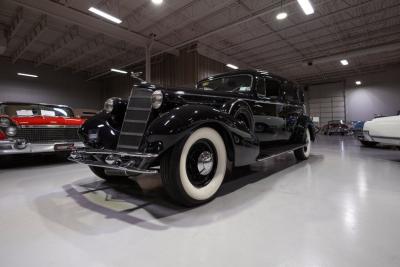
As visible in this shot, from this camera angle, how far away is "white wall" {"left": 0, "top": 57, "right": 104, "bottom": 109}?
14.2 meters

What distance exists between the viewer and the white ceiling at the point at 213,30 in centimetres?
814

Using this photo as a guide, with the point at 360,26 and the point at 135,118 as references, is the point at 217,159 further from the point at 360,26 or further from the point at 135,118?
the point at 360,26

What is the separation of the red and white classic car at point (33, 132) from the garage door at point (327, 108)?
68.4ft

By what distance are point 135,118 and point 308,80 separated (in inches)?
842

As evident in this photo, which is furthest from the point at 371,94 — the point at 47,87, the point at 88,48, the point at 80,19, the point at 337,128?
the point at 47,87

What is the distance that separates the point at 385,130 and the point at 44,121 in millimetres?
5997

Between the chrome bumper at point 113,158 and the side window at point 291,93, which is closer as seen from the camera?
the chrome bumper at point 113,158

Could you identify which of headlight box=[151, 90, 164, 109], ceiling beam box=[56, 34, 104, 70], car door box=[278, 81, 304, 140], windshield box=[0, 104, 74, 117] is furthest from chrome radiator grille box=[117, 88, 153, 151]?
ceiling beam box=[56, 34, 104, 70]

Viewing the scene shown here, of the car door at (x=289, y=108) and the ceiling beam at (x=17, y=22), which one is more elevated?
the ceiling beam at (x=17, y=22)

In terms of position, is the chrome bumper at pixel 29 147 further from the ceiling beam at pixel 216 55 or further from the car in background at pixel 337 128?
the car in background at pixel 337 128

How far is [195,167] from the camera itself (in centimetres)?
205

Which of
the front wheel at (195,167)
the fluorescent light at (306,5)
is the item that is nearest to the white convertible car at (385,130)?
the front wheel at (195,167)

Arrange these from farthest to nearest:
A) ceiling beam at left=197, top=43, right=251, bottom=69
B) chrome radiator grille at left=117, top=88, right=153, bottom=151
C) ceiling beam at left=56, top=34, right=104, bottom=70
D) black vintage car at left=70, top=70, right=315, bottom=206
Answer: ceiling beam at left=197, top=43, right=251, bottom=69
ceiling beam at left=56, top=34, right=104, bottom=70
chrome radiator grille at left=117, top=88, right=153, bottom=151
black vintage car at left=70, top=70, right=315, bottom=206

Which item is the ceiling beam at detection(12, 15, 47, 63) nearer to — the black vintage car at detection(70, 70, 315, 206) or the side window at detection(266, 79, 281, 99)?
the black vintage car at detection(70, 70, 315, 206)
